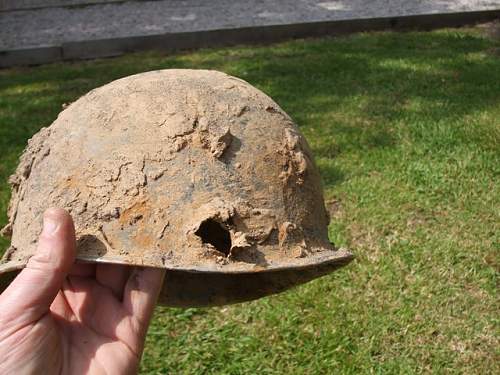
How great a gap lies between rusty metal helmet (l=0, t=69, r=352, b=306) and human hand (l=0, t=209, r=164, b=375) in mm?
94

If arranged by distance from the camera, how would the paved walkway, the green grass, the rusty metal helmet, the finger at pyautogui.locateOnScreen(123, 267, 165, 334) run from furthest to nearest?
the paved walkway < the green grass < the finger at pyautogui.locateOnScreen(123, 267, 165, 334) < the rusty metal helmet

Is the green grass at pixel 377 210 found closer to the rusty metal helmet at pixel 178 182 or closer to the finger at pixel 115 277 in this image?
the finger at pixel 115 277

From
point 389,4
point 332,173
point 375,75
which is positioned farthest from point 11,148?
point 389,4

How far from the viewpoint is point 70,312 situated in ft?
7.12

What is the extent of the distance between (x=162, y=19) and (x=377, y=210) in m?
6.25

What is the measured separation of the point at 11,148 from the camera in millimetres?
5645

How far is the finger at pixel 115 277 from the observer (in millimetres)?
2125

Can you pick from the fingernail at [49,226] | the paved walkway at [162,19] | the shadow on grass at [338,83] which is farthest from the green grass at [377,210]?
the fingernail at [49,226]

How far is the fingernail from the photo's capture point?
68.2 inches

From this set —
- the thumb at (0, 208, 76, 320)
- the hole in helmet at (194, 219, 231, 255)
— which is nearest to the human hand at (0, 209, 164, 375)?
the thumb at (0, 208, 76, 320)

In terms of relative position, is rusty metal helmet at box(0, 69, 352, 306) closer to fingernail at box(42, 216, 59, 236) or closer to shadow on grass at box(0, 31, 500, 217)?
fingernail at box(42, 216, 59, 236)

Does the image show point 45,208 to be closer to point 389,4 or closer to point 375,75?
point 375,75

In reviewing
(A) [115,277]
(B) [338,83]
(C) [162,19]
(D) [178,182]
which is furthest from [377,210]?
(C) [162,19]

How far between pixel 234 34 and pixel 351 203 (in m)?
4.78
